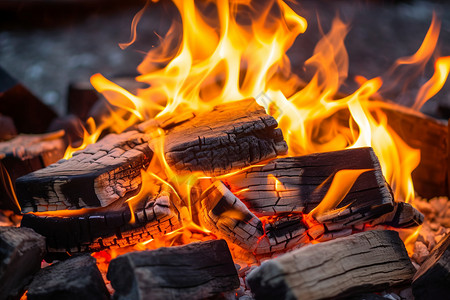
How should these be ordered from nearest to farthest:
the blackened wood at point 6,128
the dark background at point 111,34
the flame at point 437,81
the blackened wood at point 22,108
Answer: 1. the flame at point 437,81
2. the blackened wood at point 6,128
3. the blackened wood at point 22,108
4. the dark background at point 111,34

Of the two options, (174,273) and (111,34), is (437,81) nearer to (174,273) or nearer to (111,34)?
(174,273)

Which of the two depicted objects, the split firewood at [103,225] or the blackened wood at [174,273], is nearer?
the blackened wood at [174,273]

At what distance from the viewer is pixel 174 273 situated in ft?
4.99

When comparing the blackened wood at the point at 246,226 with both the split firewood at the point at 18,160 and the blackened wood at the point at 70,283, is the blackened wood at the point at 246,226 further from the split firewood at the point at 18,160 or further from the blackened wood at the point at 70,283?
the split firewood at the point at 18,160

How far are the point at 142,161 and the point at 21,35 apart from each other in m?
5.68

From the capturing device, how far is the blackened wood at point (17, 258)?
4.96 feet

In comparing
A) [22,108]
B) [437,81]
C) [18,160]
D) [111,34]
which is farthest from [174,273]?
[111,34]

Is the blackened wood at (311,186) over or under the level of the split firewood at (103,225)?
over

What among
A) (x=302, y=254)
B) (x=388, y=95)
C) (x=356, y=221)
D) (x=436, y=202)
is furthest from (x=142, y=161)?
(x=388, y=95)

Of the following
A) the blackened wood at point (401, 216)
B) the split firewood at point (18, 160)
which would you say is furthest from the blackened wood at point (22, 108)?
the blackened wood at point (401, 216)

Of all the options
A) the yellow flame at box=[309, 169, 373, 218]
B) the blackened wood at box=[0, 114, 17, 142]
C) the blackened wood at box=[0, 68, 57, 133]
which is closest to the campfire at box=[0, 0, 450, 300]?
the yellow flame at box=[309, 169, 373, 218]

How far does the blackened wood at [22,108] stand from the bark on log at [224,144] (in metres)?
1.99

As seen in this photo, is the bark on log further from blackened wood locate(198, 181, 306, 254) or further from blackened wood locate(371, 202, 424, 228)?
blackened wood locate(371, 202, 424, 228)

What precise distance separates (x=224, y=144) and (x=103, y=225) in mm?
711
